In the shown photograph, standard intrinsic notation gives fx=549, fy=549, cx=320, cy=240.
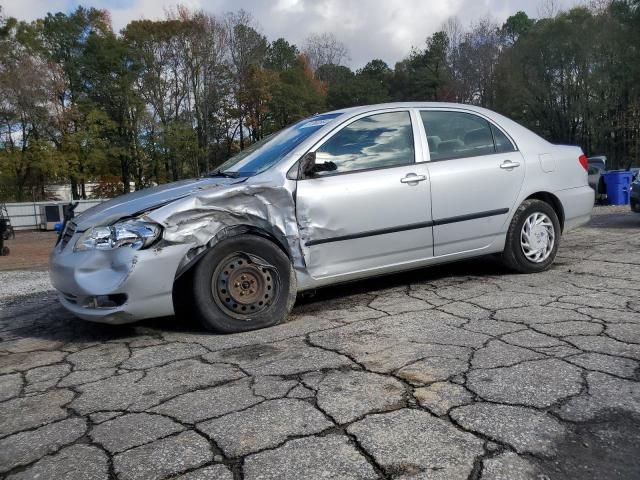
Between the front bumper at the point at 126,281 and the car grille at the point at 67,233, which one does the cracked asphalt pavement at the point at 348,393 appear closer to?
the front bumper at the point at 126,281

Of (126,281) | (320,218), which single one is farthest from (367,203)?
(126,281)

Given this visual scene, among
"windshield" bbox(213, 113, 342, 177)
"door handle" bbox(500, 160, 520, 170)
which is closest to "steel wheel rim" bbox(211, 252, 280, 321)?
"windshield" bbox(213, 113, 342, 177)

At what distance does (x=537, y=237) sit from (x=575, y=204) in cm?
66

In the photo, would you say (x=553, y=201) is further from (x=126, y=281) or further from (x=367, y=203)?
(x=126, y=281)

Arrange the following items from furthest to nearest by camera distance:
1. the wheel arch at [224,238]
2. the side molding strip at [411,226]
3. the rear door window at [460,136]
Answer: the rear door window at [460,136] < the side molding strip at [411,226] < the wheel arch at [224,238]

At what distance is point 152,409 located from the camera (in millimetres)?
2648

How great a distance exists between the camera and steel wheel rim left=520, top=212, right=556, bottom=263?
5.16 meters

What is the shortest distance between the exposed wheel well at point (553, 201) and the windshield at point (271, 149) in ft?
7.10

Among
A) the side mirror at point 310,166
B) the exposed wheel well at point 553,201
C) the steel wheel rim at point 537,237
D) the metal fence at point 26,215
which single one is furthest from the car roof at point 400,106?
the metal fence at point 26,215

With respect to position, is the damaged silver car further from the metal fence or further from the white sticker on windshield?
the metal fence

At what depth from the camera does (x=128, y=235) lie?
367 centimetres

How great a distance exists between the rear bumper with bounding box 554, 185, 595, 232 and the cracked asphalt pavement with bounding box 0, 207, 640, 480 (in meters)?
1.07

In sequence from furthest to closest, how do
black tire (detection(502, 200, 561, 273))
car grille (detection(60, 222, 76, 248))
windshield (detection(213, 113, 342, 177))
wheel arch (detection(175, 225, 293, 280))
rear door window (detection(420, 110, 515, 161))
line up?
black tire (detection(502, 200, 561, 273)) < rear door window (detection(420, 110, 515, 161)) < windshield (detection(213, 113, 342, 177)) < car grille (detection(60, 222, 76, 248)) < wheel arch (detection(175, 225, 293, 280))

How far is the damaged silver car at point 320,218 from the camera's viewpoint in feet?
12.1
